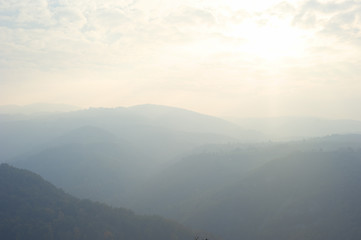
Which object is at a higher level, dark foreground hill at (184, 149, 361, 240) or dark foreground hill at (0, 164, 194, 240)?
dark foreground hill at (184, 149, 361, 240)

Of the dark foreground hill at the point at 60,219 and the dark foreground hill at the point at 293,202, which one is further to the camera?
the dark foreground hill at the point at 293,202

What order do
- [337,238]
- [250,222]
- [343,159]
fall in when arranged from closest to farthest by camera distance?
[337,238], [250,222], [343,159]

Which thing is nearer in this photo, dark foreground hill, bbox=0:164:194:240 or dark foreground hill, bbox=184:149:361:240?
dark foreground hill, bbox=0:164:194:240

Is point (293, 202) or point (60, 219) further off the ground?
point (293, 202)

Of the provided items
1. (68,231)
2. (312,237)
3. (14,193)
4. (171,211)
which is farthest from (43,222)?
(312,237)

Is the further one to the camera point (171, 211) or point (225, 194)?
point (171, 211)

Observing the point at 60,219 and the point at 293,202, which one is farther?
the point at 293,202

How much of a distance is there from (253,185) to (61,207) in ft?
341

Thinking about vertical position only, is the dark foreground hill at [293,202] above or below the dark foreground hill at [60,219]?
above

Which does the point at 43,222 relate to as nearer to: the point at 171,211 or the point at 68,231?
the point at 68,231

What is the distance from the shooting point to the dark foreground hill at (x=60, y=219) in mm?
103062

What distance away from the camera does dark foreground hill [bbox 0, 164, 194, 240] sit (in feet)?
338

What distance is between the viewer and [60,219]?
363ft

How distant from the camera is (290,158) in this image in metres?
173
